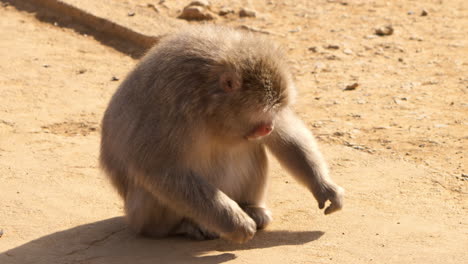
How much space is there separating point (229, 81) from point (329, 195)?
119 cm

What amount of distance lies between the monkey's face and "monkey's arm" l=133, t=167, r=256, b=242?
43 cm

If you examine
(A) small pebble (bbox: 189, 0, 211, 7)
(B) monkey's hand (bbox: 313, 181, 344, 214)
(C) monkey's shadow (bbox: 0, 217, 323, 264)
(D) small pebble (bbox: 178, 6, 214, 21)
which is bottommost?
(C) monkey's shadow (bbox: 0, 217, 323, 264)

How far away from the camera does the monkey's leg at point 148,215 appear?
5137mm

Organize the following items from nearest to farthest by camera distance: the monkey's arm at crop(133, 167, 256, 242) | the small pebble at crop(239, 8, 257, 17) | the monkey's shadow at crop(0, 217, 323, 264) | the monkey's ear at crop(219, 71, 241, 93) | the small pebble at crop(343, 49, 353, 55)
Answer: the monkey's ear at crop(219, 71, 241, 93) → the monkey's arm at crop(133, 167, 256, 242) → the monkey's shadow at crop(0, 217, 323, 264) → the small pebble at crop(343, 49, 353, 55) → the small pebble at crop(239, 8, 257, 17)

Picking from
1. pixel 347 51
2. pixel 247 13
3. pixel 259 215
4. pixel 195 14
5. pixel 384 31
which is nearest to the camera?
pixel 259 215

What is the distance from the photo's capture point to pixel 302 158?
5.36m

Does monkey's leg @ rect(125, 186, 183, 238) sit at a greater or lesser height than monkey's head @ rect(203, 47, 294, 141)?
lesser

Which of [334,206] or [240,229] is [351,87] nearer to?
[334,206]

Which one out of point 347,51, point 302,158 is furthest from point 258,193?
point 347,51

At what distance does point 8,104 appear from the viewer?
824 centimetres

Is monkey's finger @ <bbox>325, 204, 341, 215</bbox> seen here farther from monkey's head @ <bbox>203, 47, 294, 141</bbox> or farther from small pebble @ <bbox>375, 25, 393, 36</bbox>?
small pebble @ <bbox>375, 25, 393, 36</bbox>

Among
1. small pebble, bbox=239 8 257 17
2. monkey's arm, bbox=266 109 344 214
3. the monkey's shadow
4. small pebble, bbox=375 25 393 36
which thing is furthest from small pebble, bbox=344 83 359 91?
the monkey's shadow

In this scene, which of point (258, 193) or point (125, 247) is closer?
point (125, 247)

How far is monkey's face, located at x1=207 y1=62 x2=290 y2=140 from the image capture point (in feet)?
15.2
